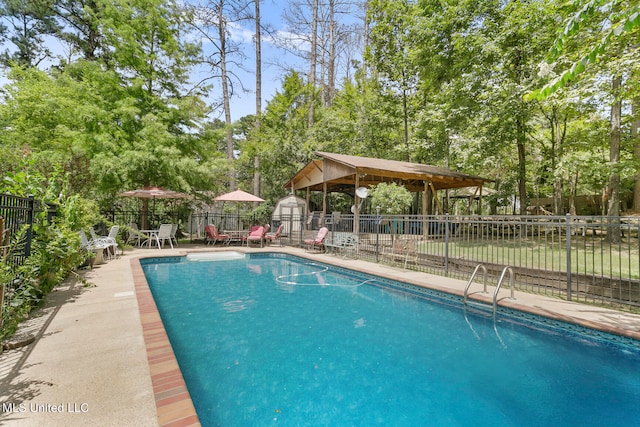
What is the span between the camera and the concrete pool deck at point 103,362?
2.09 meters

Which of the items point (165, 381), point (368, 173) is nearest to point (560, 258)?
point (368, 173)

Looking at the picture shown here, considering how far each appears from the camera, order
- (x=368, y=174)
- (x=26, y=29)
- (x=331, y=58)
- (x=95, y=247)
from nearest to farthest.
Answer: (x=95, y=247) < (x=368, y=174) < (x=26, y=29) < (x=331, y=58)

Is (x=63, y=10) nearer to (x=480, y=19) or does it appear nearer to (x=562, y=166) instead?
(x=480, y=19)

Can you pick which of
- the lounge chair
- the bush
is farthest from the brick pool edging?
the lounge chair

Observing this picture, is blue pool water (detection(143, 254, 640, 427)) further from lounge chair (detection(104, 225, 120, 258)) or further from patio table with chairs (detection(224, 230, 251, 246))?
patio table with chairs (detection(224, 230, 251, 246))

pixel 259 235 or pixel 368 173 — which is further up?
pixel 368 173

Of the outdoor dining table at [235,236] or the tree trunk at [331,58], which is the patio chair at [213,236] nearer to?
the outdoor dining table at [235,236]

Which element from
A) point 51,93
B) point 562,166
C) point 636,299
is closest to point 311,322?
point 636,299

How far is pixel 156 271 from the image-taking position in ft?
29.8

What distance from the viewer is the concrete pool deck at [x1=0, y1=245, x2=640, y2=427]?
6.86 ft

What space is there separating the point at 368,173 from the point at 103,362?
10.9m

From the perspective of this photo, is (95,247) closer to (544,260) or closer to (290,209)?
(290,209)

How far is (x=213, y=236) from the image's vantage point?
14219 millimetres

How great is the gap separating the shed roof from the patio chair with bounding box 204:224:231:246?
Result: 17.6ft
